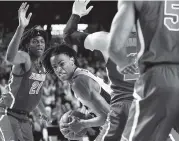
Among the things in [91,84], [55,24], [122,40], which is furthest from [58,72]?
A: [55,24]

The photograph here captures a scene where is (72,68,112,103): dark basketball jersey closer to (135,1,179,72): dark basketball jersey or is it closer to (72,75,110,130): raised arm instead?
(72,75,110,130): raised arm

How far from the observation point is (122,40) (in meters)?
2.45

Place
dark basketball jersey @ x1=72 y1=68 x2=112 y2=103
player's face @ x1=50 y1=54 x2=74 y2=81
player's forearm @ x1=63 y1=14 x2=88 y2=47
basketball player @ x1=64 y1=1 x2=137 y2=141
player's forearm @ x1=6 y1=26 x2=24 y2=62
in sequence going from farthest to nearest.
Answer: player's forearm @ x1=6 y1=26 x2=24 y2=62 < player's face @ x1=50 y1=54 x2=74 y2=81 < dark basketball jersey @ x1=72 y1=68 x2=112 y2=103 < basketball player @ x1=64 y1=1 x2=137 y2=141 < player's forearm @ x1=63 y1=14 x2=88 y2=47

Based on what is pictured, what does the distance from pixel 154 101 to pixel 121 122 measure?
0.94 metres

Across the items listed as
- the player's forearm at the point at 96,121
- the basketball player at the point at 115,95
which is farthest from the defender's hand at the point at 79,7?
the player's forearm at the point at 96,121

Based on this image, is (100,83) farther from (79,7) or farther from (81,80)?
(79,7)

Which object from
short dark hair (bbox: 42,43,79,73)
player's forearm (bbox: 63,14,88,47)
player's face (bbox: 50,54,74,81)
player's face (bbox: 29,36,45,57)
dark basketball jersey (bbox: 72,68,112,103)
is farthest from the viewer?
player's face (bbox: 29,36,45,57)

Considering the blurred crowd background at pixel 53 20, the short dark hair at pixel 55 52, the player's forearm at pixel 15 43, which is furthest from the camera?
the blurred crowd background at pixel 53 20

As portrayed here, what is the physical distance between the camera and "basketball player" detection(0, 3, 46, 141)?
470cm

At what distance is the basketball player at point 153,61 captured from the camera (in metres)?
2.41

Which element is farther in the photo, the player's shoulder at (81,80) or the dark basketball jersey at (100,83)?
the dark basketball jersey at (100,83)

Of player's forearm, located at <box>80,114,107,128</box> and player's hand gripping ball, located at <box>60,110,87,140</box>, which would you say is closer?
player's forearm, located at <box>80,114,107,128</box>

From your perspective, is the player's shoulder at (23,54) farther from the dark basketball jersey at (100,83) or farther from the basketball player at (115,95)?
the basketball player at (115,95)

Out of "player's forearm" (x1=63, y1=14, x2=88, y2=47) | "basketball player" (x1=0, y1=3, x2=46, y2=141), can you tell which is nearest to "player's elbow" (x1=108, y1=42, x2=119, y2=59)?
"player's forearm" (x1=63, y1=14, x2=88, y2=47)
